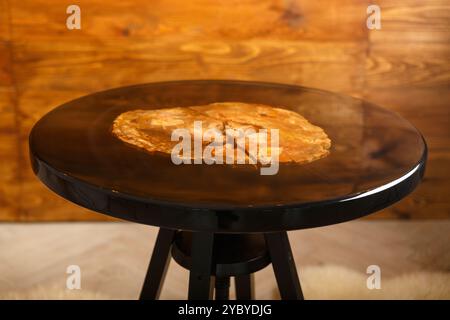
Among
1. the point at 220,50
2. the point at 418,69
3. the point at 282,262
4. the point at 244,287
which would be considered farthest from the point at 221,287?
the point at 418,69

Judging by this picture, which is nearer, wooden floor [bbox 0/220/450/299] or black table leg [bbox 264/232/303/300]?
black table leg [bbox 264/232/303/300]

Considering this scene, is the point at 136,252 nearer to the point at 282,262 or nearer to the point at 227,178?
the point at 282,262

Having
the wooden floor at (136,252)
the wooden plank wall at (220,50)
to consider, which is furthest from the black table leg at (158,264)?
the wooden plank wall at (220,50)

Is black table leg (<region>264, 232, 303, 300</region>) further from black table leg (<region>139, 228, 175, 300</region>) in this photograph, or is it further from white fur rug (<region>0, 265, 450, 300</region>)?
white fur rug (<region>0, 265, 450, 300</region>)

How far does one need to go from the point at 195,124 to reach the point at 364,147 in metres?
0.35

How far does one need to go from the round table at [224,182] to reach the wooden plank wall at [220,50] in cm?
62

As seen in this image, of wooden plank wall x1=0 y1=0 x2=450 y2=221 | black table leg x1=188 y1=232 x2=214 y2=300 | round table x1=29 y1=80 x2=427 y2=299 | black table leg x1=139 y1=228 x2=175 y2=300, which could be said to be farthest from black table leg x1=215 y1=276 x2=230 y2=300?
wooden plank wall x1=0 y1=0 x2=450 y2=221

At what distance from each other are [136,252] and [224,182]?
3.95 feet

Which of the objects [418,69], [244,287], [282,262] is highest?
[418,69]

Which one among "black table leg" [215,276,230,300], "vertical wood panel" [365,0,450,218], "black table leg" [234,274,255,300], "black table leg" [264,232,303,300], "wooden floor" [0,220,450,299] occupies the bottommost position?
"wooden floor" [0,220,450,299]

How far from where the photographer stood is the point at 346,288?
1.94 meters

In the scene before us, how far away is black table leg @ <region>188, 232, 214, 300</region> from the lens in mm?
1201

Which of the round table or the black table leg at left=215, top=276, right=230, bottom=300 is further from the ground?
the round table

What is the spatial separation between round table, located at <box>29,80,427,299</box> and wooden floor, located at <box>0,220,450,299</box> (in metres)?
0.53
